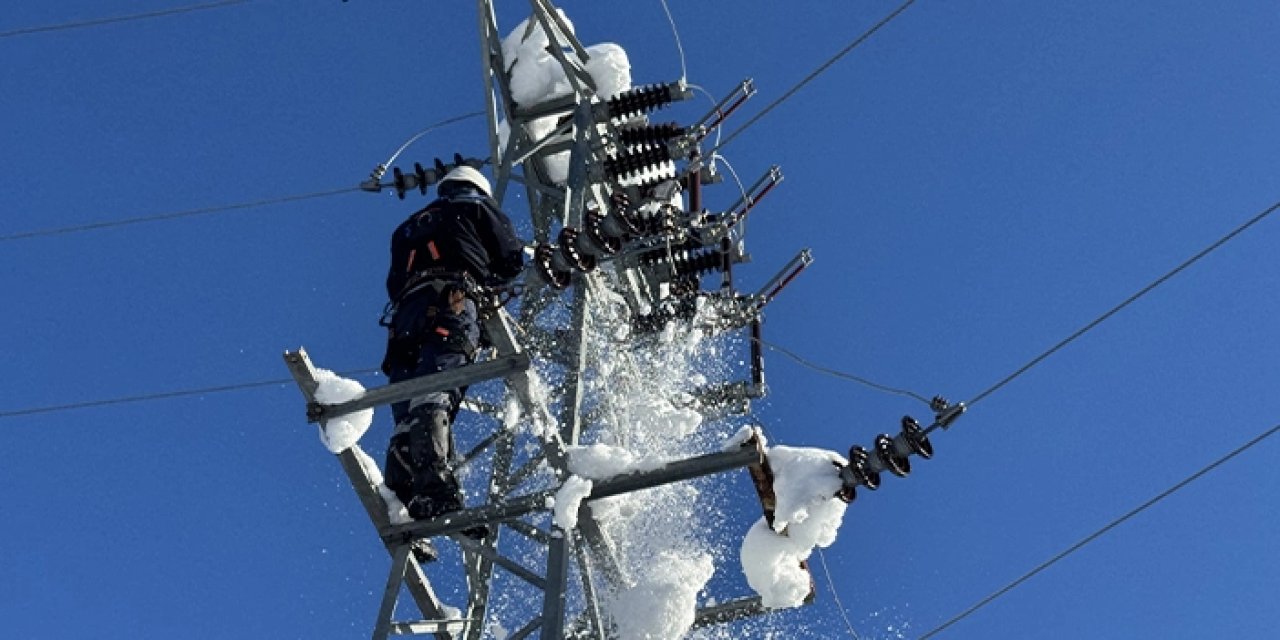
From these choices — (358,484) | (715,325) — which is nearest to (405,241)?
(358,484)

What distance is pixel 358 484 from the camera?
26.4 ft

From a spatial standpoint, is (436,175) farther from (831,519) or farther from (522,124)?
(831,519)

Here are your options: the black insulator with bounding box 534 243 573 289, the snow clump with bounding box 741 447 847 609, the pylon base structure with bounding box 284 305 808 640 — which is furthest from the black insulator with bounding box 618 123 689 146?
the snow clump with bounding box 741 447 847 609

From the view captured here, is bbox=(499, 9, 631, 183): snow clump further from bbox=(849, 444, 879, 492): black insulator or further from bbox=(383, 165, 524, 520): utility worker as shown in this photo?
bbox=(849, 444, 879, 492): black insulator

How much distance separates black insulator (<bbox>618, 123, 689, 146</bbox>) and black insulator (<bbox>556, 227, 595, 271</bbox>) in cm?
207


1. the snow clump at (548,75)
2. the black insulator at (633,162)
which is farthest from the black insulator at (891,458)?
the snow clump at (548,75)

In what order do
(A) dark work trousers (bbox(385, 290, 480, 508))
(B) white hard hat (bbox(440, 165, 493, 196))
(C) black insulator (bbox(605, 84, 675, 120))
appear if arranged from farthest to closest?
(C) black insulator (bbox(605, 84, 675, 120)) < (B) white hard hat (bbox(440, 165, 493, 196)) < (A) dark work trousers (bbox(385, 290, 480, 508))

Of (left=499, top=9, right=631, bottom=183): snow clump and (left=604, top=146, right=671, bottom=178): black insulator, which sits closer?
(left=604, top=146, right=671, bottom=178): black insulator

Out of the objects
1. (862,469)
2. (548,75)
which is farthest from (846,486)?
(548,75)

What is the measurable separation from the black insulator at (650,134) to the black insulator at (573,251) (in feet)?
6.79

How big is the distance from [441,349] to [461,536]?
0.97m

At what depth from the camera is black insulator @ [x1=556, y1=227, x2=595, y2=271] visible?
8430 millimetres

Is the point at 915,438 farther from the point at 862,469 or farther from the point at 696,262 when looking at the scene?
the point at 696,262

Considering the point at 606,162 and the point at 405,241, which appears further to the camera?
the point at 606,162
